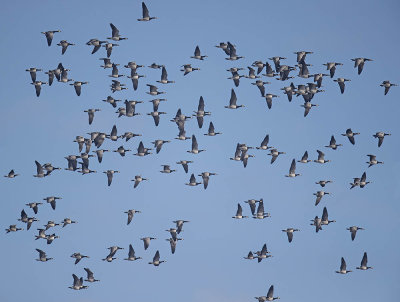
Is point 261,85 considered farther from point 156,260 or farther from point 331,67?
point 156,260

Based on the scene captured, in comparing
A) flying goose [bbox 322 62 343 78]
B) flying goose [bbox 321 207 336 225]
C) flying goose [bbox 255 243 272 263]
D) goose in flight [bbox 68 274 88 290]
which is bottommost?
goose in flight [bbox 68 274 88 290]

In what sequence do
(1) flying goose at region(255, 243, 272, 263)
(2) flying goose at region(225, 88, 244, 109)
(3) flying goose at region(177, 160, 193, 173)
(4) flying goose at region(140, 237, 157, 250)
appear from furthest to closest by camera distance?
1. (4) flying goose at region(140, 237, 157, 250)
2. (3) flying goose at region(177, 160, 193, 173)
3. (1) flying goose at region(255, 243, 272, 263)
4. (2) flying goose at region(225, 88, 244, 109)

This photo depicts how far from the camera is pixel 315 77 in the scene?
132000mm

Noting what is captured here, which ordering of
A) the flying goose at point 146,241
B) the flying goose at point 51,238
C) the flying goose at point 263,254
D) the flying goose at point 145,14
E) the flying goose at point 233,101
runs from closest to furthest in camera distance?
the flying goose at point 145,14
the flying goose at point 51,238
the flying goose at point 233,101
the flying goose at point 263,254
the flying goose at point 146,241

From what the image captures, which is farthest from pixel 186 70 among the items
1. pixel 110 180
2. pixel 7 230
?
pixel 7 230

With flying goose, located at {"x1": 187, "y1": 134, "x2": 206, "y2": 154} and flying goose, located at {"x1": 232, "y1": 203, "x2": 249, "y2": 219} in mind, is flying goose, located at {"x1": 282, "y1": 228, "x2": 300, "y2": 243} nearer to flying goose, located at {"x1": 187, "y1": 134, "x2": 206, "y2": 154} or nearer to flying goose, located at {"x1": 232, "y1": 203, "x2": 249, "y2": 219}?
flying goose, located at {"x1": 232, "y1": 203, "x2": 249, "y2": 219}

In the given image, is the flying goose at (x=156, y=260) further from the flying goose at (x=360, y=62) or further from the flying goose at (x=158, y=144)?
the flying goose at (x=360, y=62)

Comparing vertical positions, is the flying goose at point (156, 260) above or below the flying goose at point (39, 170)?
below

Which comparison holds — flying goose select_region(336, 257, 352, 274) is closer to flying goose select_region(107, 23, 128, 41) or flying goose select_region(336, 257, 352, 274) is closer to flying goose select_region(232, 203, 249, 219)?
flying goose select_region(232, 203, 249, 219)

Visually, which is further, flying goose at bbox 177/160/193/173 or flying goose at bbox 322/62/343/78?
flying goose at bbox 177/160/193/173

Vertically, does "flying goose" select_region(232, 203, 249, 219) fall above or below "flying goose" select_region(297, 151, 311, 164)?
below

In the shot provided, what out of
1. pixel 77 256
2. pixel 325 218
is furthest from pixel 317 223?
pixel 77 256

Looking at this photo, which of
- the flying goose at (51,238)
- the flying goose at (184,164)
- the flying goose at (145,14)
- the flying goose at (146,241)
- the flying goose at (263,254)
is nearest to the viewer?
the flying goose at (145,14)

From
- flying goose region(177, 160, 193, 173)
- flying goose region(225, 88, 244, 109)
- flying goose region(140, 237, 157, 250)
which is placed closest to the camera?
flying goose region(225, 88, 244, 109)
